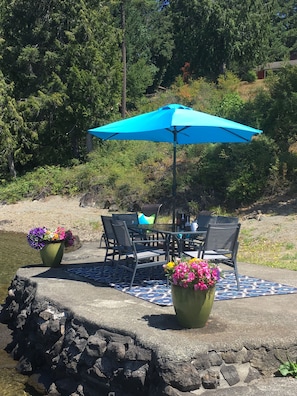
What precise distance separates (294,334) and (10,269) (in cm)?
782

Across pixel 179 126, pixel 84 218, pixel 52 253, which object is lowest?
pixel 84 218

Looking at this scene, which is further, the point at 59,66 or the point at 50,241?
the point at 59,66

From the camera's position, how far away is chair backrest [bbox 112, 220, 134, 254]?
688cm

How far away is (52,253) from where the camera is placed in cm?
829

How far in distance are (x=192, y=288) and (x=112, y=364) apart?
1.09m

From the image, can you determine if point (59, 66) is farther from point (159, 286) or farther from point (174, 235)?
point (159, 286)

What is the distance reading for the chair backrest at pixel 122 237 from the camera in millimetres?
6883

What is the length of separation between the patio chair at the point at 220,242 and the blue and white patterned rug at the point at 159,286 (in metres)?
0.27

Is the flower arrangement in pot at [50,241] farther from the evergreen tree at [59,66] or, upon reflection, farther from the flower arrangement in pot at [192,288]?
the evergreen tree at [59,66]

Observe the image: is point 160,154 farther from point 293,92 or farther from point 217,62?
point 217,62

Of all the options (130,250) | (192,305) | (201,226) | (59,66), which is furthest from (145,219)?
(59,66)

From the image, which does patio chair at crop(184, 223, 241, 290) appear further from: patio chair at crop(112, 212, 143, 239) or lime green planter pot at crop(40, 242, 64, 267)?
lime green planter pot at crop(40, 242, 64, 267)

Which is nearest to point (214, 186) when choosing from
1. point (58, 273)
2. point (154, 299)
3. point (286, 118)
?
point (286, 118)

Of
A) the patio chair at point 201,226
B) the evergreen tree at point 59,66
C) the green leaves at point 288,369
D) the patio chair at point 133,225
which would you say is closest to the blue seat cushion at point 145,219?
the patio chair at point 133,225
